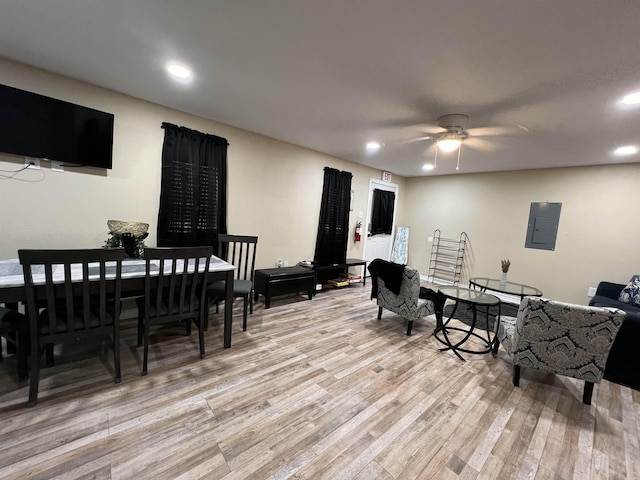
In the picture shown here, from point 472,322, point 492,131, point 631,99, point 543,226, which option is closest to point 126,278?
point 472,322

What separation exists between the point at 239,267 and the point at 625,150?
205 inches

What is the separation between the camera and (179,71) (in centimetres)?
232

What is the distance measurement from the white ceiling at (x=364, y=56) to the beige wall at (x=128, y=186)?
179 millimetres

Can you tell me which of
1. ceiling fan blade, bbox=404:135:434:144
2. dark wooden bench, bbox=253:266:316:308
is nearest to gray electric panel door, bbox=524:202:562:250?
ceiling fan blade, bbox=404:135:434:144

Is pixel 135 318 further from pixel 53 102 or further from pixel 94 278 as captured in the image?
pixel 53 102

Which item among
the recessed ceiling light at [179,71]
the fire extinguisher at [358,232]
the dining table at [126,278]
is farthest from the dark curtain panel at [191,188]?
the fire extinguisher at [358,232]

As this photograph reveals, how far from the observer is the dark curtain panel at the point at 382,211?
6.09 meters

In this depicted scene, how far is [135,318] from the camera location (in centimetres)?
319

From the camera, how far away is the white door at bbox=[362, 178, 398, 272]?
6.00m

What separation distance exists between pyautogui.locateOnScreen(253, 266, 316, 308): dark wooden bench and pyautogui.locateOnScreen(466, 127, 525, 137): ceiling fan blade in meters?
2.88

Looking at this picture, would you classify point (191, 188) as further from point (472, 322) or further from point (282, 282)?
point (472, 322)

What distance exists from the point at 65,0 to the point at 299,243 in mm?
3713

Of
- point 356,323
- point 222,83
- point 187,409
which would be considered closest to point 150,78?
point 222,83

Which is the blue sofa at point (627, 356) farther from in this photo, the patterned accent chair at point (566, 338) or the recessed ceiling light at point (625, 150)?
the recessed ceiling light at point (625, 150)
